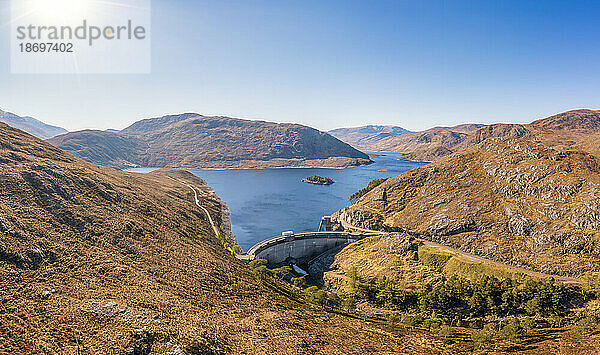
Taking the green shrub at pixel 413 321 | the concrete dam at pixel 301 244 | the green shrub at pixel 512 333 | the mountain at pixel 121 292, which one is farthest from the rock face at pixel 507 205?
the mountain at pixel 121 292

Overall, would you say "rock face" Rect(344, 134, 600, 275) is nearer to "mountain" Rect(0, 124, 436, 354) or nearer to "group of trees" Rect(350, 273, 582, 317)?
"group of trees" Rect(350, 273, 582, 317)

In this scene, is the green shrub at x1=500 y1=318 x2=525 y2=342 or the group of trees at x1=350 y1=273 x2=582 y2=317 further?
the group of trees at x1=350 y1=273 x2=582 y2=317

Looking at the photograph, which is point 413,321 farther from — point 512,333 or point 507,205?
point 507,205

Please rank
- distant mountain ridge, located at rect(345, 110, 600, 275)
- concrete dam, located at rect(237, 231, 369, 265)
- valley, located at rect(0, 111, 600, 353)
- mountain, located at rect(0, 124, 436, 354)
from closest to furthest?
mountain, located at rect(0, 124, 436, 354) → valley, located at rect(0, 111, 600, 353) → distant mountain ridge, located at rect(345, 110, 600, 275) → concrete dam, located at rect(237, 231, 369, 265)

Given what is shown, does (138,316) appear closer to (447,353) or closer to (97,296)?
(97,296)

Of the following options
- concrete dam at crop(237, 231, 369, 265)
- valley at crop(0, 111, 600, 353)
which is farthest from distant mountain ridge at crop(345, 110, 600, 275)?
concrete dam at crop(237, 231, 369, 265)

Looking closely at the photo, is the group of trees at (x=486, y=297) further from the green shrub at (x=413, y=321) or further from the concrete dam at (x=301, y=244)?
the concrete dam at (x=301, y=244)

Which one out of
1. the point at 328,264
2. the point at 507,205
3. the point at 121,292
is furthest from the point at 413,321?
the point at 507,205
